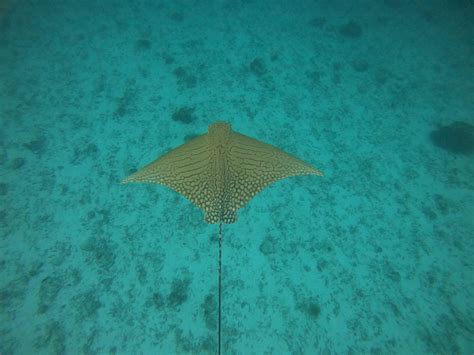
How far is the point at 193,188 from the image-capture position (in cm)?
329

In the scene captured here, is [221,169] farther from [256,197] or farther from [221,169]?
[256,197]

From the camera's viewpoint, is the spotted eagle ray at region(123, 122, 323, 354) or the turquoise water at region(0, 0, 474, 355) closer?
the spotted eagle ray at region(123, 122, 323, 354)

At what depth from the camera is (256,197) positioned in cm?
505

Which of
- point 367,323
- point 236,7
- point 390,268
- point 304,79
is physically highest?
point 236,7

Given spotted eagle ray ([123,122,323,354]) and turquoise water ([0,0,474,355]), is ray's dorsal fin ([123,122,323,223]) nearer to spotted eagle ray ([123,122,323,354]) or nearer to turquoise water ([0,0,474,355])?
spotted eagle ray ([123,122,323,354])

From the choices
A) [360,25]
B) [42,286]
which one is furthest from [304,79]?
[42,286]

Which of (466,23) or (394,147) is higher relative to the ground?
(466,23)

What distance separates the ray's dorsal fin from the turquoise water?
1659mm

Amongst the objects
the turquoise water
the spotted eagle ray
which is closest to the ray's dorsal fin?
the spotted eagle ray

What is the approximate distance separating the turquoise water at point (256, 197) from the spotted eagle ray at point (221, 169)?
5.45ft

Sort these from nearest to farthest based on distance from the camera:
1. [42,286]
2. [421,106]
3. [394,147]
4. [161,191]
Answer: [42,286] → [161,191] → [394,147] → [421,106]

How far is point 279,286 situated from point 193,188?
237cm

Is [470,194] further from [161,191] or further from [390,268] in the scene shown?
[161,191]

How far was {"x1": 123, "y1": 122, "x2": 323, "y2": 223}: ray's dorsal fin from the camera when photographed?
3.22 metres
